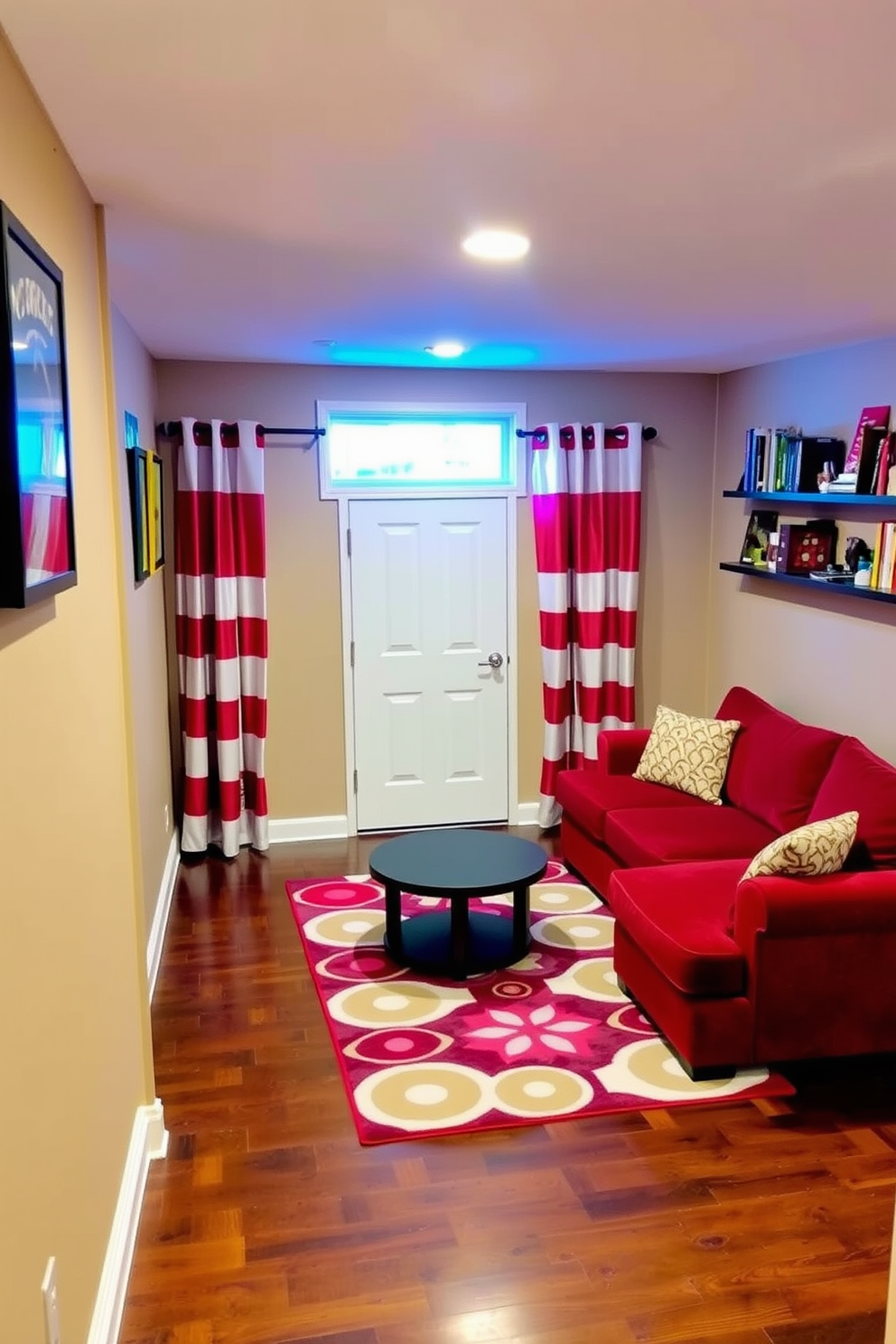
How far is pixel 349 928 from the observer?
443cm

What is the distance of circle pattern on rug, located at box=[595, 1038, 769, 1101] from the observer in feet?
10.4

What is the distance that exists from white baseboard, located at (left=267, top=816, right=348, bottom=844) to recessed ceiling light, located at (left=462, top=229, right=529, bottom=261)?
11.2ft

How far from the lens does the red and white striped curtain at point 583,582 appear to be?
5.47m

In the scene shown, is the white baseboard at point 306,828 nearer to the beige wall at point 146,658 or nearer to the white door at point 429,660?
the white door at point 429,660

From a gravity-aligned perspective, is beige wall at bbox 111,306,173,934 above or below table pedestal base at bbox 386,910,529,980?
above

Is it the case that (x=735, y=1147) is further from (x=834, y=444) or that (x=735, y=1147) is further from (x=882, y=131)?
(x=834, y=444)

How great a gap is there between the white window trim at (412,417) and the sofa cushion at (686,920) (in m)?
2.47

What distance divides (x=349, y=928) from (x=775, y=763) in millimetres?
1909

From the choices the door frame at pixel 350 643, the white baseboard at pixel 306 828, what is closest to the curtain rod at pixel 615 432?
the door frame at pixel 350 643

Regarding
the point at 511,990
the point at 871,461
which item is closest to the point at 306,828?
the point at 511,990

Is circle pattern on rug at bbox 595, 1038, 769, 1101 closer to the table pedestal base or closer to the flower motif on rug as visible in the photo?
the flower motif on rug

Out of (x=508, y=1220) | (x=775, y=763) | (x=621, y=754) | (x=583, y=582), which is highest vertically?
(x=583, y=582)

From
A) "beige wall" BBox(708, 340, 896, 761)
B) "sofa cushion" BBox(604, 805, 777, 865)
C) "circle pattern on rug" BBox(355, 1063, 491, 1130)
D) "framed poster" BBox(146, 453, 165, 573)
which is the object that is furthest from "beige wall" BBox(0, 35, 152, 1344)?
"beige wall" BBox(708, 340, 896, 761)

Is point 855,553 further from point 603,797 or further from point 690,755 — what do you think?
point 603,797
